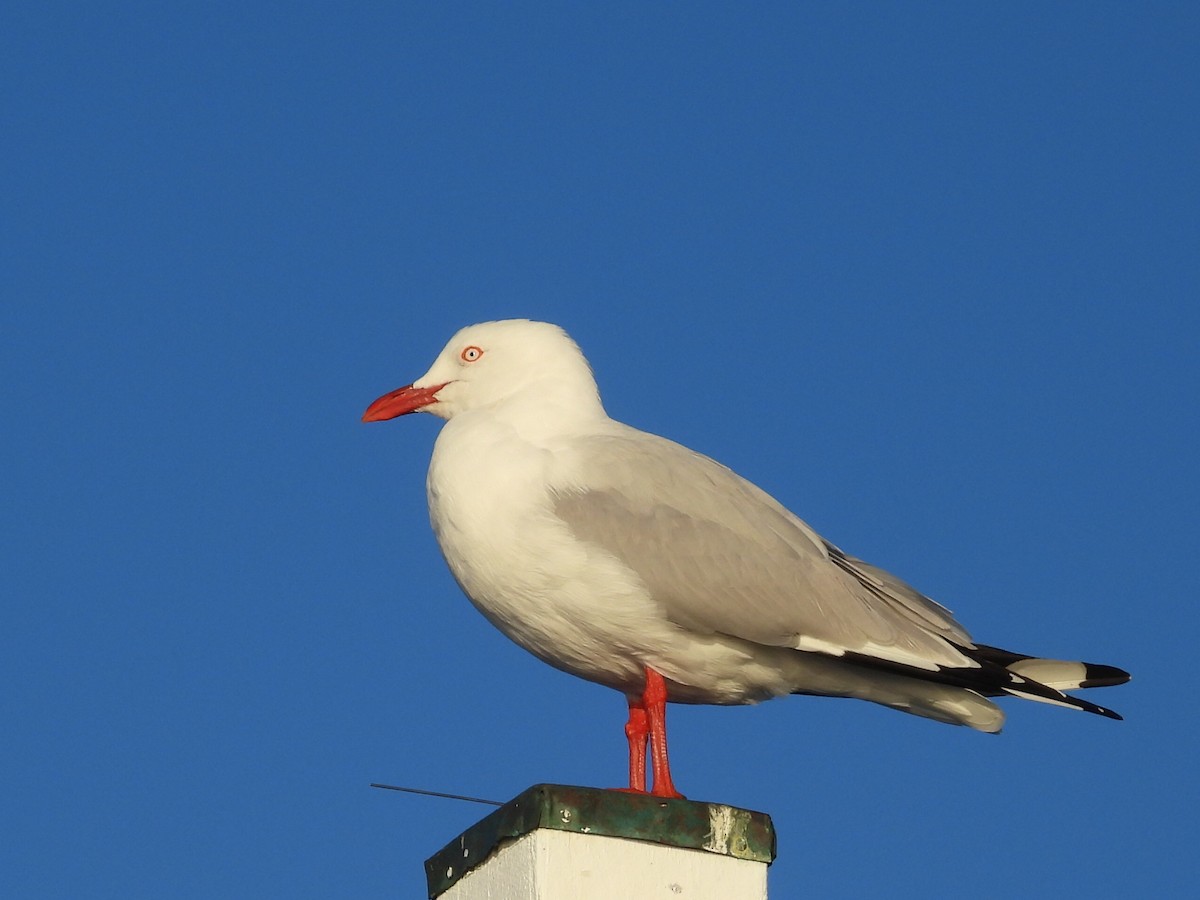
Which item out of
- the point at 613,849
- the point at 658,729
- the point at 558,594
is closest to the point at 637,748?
the point at 658,729

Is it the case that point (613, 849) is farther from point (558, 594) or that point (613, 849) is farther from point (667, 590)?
point (667, 590)

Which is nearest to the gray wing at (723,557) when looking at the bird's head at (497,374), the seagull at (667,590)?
→ the seagull at (667,590)

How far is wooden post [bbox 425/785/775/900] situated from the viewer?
4.82m

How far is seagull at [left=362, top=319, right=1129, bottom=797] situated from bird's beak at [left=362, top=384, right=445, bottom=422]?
23.7 inches

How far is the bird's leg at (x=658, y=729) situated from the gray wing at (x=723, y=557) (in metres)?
0.29

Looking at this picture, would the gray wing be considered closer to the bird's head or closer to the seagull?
the seagull

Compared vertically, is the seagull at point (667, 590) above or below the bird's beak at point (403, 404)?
below

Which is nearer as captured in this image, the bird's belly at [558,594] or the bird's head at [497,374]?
Result: the bird's belly at [558,594]

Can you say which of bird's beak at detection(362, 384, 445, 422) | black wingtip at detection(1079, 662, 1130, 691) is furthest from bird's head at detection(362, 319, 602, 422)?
black wingtip at detection(1079, 662, 1130, 691)

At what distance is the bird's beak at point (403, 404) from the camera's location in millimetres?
8242

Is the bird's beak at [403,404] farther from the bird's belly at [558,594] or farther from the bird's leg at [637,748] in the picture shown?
the bird's leg at [637,748]

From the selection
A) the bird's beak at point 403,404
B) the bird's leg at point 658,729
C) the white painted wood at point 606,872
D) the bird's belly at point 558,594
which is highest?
the bird's beak at point 403,404

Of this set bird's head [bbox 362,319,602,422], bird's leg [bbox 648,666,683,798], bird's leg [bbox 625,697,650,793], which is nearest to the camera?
bird's leg [bbox 648,666,683,798]

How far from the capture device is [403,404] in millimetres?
8250
